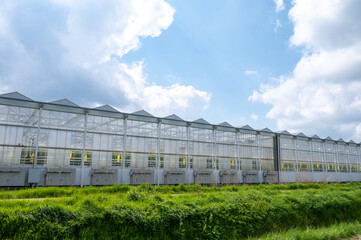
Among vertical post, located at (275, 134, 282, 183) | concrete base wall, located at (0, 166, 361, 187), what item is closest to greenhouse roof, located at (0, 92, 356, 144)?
concrete base wall, located at (0, 166, 361, 187)

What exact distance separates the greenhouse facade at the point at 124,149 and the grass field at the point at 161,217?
12.5 meters

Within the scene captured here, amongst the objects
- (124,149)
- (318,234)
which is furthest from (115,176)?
(318,234)

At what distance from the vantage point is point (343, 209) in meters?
12.8

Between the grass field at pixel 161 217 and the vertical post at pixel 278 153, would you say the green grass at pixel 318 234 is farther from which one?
the vertical post at pixel 278 153

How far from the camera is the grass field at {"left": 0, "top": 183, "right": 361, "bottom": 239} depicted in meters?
6.21

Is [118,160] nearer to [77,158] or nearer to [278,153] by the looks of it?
[77,158]

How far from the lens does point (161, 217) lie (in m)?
7.42

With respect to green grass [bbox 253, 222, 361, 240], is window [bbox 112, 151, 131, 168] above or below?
above

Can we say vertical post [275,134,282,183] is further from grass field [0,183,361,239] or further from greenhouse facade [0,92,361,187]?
grass field [0,183,361,239]

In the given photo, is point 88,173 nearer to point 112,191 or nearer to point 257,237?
point 112,191

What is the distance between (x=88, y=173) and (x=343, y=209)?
19984mm

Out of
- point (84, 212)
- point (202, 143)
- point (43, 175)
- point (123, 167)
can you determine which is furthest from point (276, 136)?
point (84, 212)

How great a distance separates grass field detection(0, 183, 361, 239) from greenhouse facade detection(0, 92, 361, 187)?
41.1 feet

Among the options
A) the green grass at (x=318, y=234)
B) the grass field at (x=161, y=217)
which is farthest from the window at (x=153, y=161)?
the green grass at (x=318, y=234)
